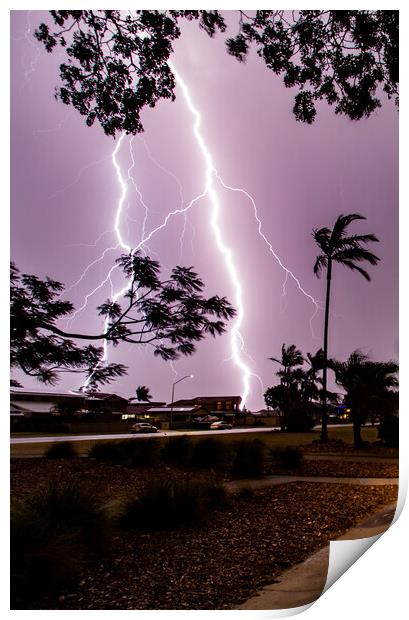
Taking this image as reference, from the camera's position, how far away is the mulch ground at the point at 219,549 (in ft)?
9.53

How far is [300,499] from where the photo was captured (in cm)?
534

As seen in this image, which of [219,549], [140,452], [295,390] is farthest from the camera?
[295,390]

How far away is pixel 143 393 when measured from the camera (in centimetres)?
463

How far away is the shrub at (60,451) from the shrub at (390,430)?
671cm

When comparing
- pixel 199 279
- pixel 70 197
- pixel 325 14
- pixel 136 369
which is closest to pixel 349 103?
pixel 325 14

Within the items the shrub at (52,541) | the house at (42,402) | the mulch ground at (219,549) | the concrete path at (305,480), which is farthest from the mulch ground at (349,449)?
the shrub at (52,541)

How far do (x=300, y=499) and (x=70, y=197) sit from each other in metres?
3.15

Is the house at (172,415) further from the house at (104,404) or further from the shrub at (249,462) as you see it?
the shrub at (249,462)

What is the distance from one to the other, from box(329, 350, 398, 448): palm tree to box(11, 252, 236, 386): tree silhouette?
731cm

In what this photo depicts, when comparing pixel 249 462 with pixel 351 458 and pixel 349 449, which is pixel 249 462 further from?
pixel 349 449

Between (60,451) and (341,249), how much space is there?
12.4ft

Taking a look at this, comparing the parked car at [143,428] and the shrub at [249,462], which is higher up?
the parked car at [143,428]

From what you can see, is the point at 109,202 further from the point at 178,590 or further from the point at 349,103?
the point at 178,590

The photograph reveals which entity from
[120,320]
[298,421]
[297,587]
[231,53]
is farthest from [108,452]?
[298,421]
